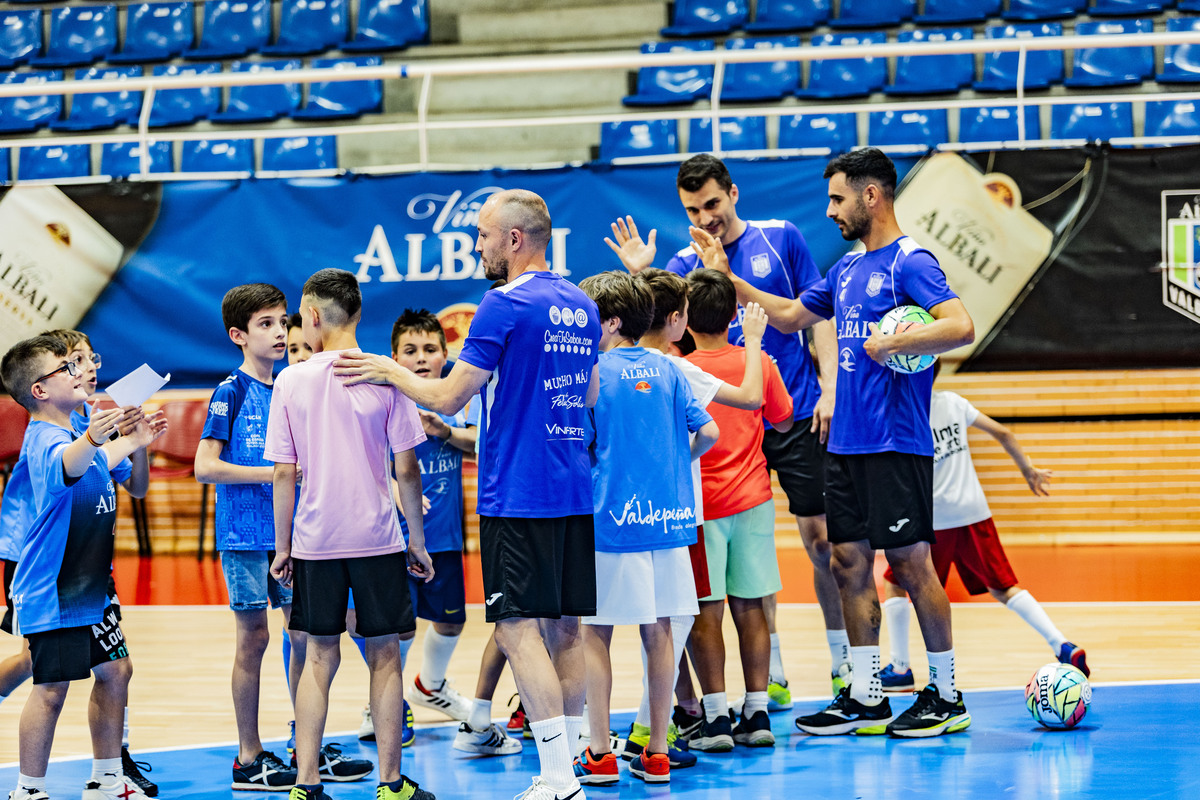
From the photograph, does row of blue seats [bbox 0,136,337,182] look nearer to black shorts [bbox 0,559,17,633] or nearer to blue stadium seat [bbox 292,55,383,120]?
blue stadium seat [bbox 292,55,383,120]

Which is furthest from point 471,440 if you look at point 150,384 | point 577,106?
point 577,106

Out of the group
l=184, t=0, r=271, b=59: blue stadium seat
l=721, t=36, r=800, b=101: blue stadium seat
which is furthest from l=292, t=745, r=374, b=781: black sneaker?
l=184, t=0, r=271, b=59: blue stadium seat

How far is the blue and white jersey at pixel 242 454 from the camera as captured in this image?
5.05 metres

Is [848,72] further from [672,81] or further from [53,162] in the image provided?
[53,162]

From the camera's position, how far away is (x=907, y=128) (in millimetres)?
13188

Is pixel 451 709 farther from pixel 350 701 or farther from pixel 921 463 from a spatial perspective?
pixel 921 463

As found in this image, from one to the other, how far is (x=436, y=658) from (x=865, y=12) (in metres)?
11.0

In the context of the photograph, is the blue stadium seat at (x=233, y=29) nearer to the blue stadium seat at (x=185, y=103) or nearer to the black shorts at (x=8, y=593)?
the blue stadium seat at (x=185, y=103)

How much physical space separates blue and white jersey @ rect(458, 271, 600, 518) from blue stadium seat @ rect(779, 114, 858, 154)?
9002 mm

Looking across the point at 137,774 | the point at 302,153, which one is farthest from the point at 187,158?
the point at 137,774

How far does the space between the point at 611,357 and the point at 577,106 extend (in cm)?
1017

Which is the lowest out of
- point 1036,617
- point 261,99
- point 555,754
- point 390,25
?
point 555,754

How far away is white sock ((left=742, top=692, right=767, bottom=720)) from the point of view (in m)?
5.44

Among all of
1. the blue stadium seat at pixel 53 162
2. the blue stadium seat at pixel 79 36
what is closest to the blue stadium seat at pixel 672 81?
the blue stadium seat at pixel 53 162
